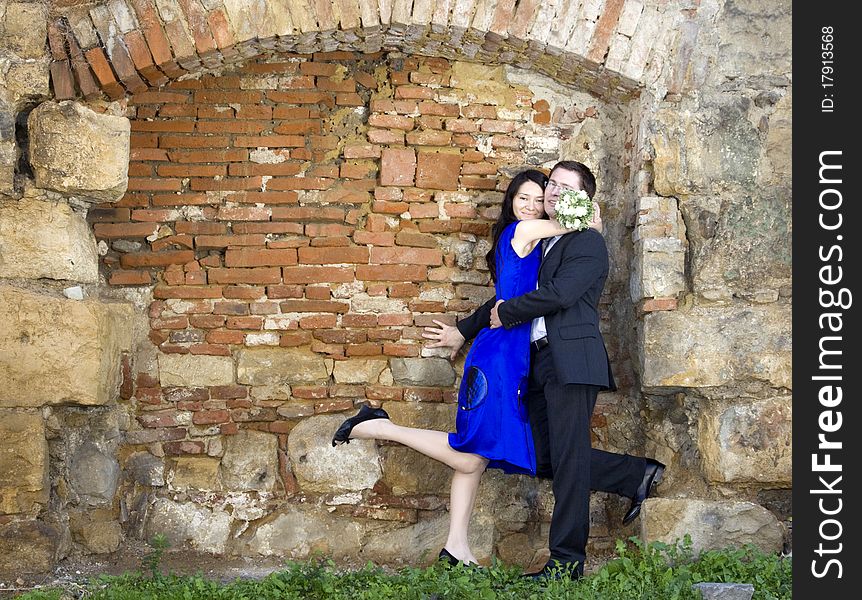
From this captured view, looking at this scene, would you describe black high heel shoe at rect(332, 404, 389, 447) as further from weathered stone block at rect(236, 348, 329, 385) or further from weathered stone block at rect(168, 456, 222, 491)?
weathered stone block at rect(168, 456, 222, 491)

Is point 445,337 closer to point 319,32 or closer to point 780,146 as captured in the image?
point 319,32

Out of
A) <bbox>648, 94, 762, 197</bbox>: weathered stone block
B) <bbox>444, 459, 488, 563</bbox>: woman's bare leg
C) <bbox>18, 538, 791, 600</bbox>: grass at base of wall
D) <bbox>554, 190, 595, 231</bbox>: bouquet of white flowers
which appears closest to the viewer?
<bbox>18, 538, 791, 600</bbox>: grass at base of wall

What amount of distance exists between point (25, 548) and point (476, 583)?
2.06m

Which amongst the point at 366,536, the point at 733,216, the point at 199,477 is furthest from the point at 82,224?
the point at 733,216

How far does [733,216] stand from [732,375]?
783 millimetres

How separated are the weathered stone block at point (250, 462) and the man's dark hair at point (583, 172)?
1989 mm

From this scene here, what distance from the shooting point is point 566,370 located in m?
4.59

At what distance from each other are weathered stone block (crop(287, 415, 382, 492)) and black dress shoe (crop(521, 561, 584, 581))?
1.04 meters

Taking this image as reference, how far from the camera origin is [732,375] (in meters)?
4.87

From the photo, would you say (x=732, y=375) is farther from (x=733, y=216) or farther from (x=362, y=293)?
(x=362, y=293)

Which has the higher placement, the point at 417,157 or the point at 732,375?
the point at 417,157

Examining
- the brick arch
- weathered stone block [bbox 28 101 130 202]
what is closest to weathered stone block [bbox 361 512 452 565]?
weathered stone block [bbox 28 101 130 202]

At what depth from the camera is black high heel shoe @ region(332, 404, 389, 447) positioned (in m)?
4.95

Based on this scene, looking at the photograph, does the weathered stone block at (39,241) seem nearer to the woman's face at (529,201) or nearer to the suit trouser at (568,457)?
the woman's face at (529,201)
